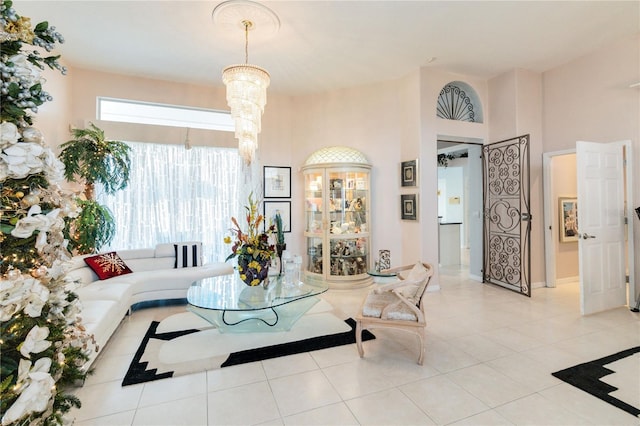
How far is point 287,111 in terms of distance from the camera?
19.1 feet

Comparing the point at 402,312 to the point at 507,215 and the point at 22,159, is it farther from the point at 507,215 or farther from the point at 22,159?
the point at 507,215

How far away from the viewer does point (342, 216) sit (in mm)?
5250

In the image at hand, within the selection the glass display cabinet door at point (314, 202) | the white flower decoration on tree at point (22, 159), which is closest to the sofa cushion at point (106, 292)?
the white flower decoration on tree at point (22, 159)

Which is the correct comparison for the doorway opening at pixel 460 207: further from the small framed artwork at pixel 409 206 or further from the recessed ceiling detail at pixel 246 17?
the recessed ceiling detail at pixel 246 17

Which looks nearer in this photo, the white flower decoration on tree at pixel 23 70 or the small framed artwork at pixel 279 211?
the white flower decoration on tree at pixel 23 70

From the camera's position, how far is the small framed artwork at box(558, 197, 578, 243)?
5027 millimetres

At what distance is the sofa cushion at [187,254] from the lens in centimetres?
461

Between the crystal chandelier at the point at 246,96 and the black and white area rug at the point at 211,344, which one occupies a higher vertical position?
the crystal chandelier at the point at 246,96

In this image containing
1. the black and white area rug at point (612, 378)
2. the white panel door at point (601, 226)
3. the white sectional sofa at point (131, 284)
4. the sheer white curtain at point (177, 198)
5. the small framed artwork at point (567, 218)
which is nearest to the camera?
the black and white area rug at point (612, 378)

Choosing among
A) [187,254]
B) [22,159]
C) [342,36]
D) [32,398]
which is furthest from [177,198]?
[32,398]

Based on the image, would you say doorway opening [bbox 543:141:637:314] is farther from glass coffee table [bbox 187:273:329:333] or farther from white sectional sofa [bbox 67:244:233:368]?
white sectional sofa [bbox 67:244:233:368]

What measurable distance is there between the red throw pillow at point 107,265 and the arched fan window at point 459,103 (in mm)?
5449

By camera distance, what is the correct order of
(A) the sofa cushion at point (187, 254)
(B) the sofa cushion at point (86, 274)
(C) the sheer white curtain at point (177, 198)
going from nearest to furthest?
1. (B) the sofa cushion at point (86, 274)
2. (A) the sofa cushion at point (187, 254)
3. (C) the sheer white curtain at point (177, 198)

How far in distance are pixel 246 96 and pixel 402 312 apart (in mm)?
2727
